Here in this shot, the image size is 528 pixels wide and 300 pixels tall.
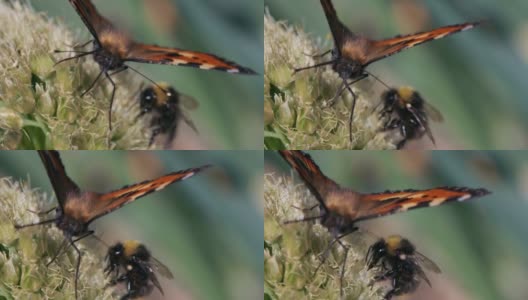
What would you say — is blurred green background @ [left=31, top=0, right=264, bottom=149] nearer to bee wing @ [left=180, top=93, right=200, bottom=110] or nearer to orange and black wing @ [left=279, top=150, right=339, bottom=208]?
bee wing @ [left=180, top=93, right=200, bottom=110]

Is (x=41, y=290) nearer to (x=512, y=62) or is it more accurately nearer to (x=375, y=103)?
(x=375, y=103)

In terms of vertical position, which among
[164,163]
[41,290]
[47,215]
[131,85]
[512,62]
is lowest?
[41,290]

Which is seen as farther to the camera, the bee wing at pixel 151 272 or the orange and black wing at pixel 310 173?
the bee wing at pixel 151 272

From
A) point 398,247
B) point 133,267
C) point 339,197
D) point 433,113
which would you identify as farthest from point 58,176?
point 433,113

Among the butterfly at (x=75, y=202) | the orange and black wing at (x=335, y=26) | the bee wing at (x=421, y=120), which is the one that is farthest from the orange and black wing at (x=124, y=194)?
the bee wing at (x=421, y=120)

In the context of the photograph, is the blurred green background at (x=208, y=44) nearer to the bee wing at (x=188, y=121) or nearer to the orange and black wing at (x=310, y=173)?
the bee wing at (x=188, y=121)

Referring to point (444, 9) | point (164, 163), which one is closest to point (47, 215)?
point (164, 163)

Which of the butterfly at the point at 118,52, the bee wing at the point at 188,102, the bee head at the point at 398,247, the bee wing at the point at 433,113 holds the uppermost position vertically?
the butterfly at the point at 118,52
